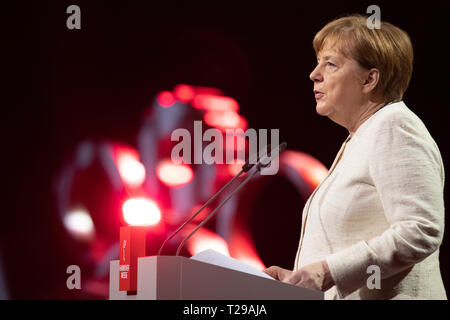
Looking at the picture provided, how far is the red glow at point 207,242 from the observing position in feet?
12.4

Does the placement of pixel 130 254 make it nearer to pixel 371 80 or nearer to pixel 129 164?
pixel 371 80

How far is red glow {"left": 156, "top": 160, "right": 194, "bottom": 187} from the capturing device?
3.78 meters

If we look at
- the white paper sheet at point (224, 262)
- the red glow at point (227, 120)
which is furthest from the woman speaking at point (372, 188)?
the red glow at point (227, 120)

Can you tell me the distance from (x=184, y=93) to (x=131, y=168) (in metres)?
0.61

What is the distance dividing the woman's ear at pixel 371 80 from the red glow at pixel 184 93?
2074 millimetres

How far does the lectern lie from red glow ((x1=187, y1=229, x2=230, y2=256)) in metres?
2.42

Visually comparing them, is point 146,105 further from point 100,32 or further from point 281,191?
point 281,191

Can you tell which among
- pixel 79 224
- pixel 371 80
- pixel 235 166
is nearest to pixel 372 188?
pixel 371 80

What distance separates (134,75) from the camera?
3.83 metres

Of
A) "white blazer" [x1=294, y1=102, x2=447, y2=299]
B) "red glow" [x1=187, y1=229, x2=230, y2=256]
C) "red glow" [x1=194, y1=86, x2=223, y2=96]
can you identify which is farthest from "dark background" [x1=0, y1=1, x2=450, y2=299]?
"white blazer" [x1=294, y1=102, x2=447, y2=299]

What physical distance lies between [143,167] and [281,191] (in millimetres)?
926

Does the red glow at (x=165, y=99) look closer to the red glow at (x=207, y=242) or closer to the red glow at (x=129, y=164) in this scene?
the red glow at (x=129, y=164)

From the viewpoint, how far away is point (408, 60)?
6.32 ft
